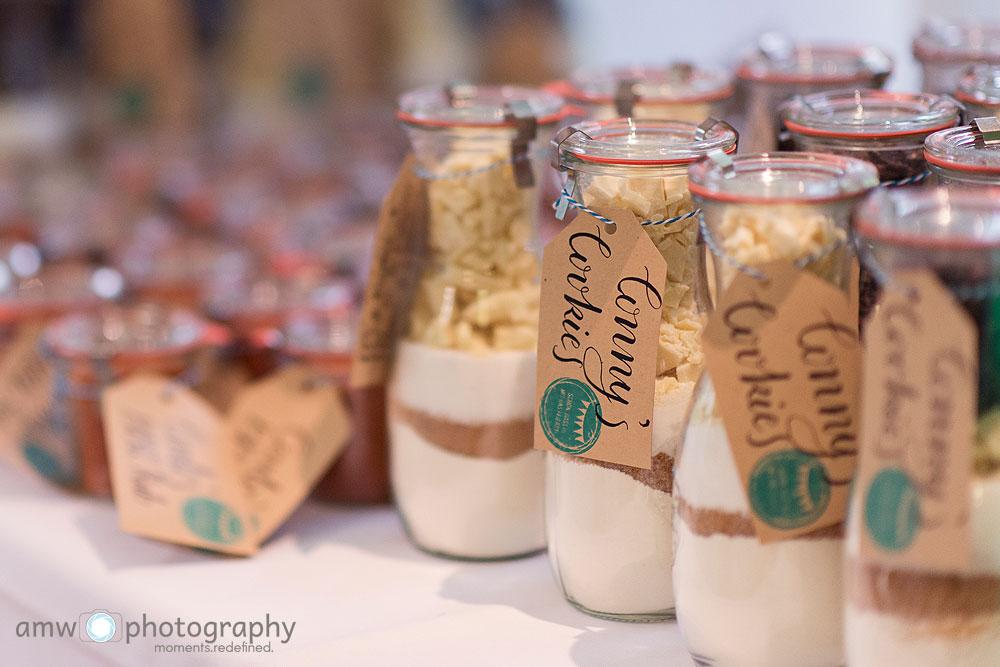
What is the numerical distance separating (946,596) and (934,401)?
11 cm

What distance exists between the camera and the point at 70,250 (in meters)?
1.68

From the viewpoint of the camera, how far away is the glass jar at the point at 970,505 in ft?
1.92

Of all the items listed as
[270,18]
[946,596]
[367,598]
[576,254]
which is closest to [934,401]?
[946,596]

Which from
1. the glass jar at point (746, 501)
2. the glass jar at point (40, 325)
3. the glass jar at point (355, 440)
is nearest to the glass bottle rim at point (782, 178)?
the glass jar at point (746, 501)

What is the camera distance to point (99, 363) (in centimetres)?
112

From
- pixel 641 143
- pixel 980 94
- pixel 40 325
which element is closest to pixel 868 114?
pixel 980 94

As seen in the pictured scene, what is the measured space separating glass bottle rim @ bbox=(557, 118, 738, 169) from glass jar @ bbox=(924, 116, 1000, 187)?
14 centimetres

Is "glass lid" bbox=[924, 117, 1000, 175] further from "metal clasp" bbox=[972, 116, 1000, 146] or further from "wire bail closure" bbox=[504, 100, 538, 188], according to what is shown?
"wire bail closure" bbox=[504, 100, 538, 188]

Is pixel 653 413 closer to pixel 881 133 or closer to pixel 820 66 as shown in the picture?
pixel 881 133

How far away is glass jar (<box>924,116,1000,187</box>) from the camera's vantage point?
0.70 metres

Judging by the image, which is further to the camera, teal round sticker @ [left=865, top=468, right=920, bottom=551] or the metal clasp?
the metal clasp

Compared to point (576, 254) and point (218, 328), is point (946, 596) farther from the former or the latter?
point (218, 328)

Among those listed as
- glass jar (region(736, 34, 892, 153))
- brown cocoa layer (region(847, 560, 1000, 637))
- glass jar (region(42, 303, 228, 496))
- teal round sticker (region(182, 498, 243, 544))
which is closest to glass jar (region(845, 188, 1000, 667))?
brown cocoa layer (region(847, 560, 1000, 637))
